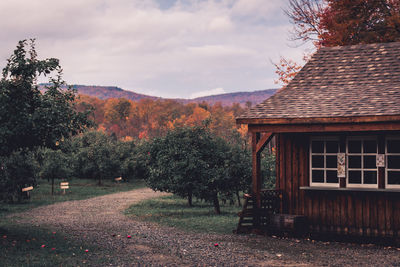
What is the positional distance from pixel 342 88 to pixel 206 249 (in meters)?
6.19

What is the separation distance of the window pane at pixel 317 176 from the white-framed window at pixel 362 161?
69cm

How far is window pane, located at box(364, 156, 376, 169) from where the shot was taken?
36.4 ft

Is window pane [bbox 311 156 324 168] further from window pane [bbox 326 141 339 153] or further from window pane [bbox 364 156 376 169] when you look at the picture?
window pane [bbox 364 156 376 169]

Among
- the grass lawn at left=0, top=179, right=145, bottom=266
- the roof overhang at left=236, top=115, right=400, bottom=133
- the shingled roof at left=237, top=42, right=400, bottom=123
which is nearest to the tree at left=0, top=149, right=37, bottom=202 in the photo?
the grass lawn at left=0, top=179, right=145, bottom=266

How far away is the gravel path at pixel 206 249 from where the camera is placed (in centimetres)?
895

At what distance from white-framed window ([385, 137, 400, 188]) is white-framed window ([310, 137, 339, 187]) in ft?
3.99

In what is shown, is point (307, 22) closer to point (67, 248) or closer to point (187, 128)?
point (187, 128)

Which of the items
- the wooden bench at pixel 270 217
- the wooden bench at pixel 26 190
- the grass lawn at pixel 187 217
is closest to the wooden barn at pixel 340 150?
the wooden bench at pixel 270 217

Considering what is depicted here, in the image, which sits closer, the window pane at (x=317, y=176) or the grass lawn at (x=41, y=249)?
the grass lawn at (x=41, y=249)

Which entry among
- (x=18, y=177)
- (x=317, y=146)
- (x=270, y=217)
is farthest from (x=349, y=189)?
(x=18, y=177)

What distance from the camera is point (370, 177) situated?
1120 cm

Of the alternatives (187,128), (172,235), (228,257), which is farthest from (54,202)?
(228,257)

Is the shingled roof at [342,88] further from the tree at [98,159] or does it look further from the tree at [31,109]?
the tree at [98,159]

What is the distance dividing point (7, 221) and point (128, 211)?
510 cm
